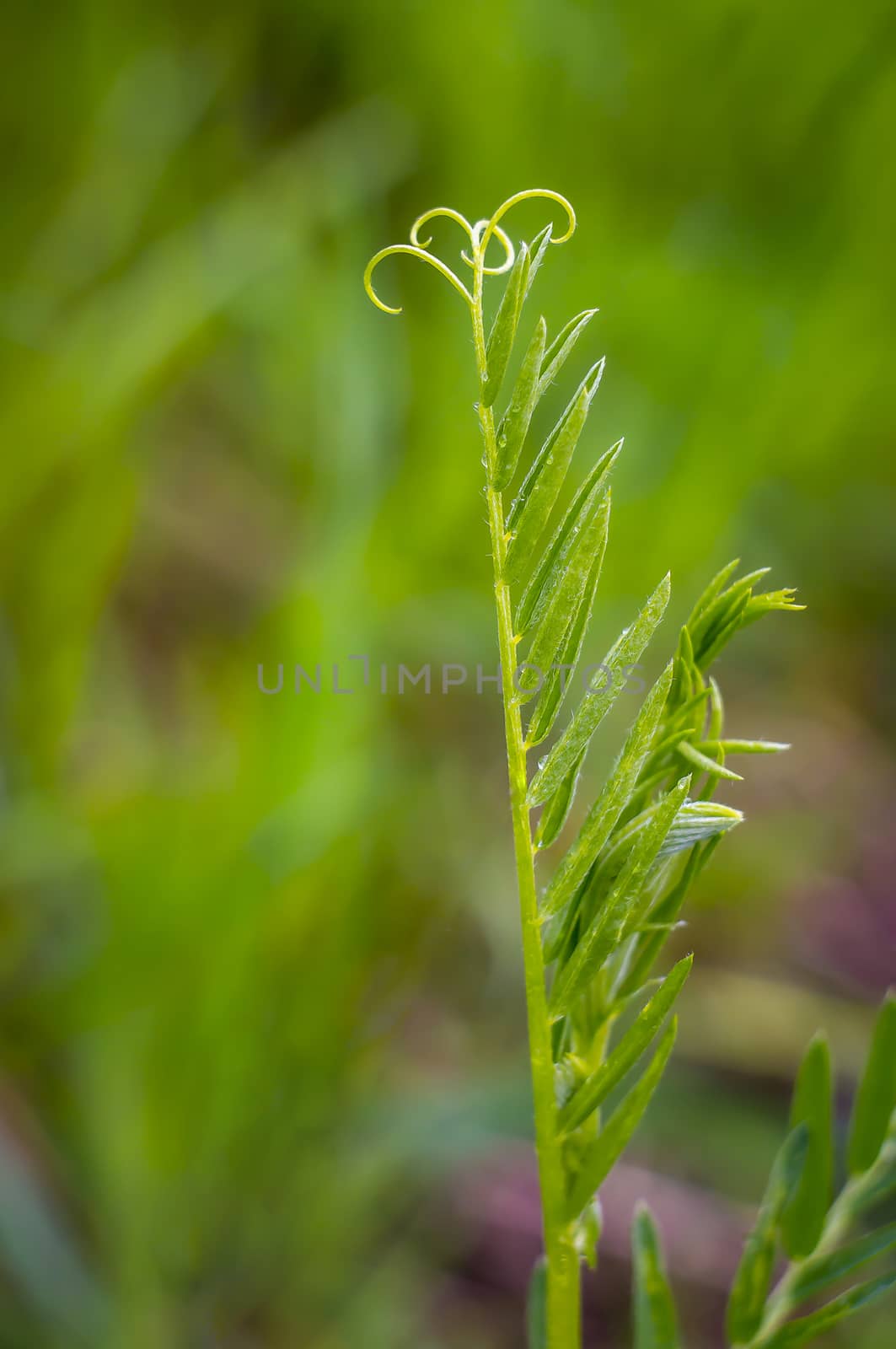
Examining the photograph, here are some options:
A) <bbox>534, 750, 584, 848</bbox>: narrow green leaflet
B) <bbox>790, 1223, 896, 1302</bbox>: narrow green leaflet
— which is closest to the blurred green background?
<bbox>790, 1223, 896, 1302</bbox>: narrow green leaflet

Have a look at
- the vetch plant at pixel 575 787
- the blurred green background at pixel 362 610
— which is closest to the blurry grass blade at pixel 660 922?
the vetch plant at pixel 575 787

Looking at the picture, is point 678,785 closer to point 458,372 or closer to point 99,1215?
point 99,1215

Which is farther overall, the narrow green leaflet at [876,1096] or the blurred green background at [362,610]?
the blurred green background at [362,610]

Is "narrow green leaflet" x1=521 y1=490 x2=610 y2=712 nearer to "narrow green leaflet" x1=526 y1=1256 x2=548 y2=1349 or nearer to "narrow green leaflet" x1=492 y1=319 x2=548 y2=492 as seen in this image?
"narrow green leaflet" x1=492 y1=319 x2=548 y2=492

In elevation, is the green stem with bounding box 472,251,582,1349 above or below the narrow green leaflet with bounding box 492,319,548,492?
below

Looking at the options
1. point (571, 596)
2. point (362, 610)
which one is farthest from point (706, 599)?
point (362, 610)

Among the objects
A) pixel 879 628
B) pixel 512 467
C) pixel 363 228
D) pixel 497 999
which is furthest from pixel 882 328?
pixel 512 467

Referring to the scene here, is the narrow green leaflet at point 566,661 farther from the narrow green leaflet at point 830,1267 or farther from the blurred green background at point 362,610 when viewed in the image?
the blurred green background at point 362,610
